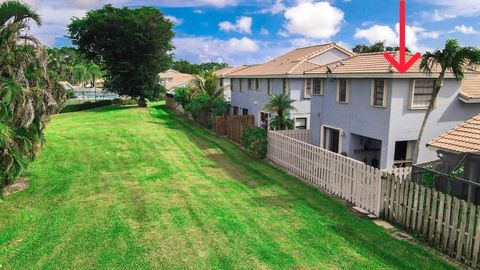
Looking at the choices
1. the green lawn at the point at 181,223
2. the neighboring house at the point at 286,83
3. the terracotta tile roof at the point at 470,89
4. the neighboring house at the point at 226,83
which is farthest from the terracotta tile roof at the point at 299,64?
the green lawn at the point at 181,223

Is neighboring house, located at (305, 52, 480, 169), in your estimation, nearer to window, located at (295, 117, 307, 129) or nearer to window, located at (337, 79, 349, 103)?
window, located at (337, 79, 349, 103)

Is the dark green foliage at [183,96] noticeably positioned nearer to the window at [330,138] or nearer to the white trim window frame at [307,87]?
the white trim window frame at [307,87]

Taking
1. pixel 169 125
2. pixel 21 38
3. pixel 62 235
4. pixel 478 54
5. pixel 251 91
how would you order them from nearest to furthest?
1. pixel 62 235
2. pixel 478 54
3. pixel 21 38
4. pixel 251 91
5. pixel 169 125

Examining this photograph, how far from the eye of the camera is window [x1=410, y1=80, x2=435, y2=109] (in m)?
15.3

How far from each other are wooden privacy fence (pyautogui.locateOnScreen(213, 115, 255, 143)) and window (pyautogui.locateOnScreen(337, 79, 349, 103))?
7.73 meters

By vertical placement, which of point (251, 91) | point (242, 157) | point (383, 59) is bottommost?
point (242, 157)

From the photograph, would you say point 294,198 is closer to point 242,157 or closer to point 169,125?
point 242,157

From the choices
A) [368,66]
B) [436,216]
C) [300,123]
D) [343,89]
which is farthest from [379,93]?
[300,123]

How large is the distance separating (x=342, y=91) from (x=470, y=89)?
18.0ft

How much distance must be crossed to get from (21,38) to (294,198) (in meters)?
10.9

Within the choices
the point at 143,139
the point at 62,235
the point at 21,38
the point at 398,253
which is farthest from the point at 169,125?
the point at 398,253

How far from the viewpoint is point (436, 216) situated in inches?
371

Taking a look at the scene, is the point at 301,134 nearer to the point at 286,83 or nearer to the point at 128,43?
the point at 286,83

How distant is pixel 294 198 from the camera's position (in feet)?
43.3
